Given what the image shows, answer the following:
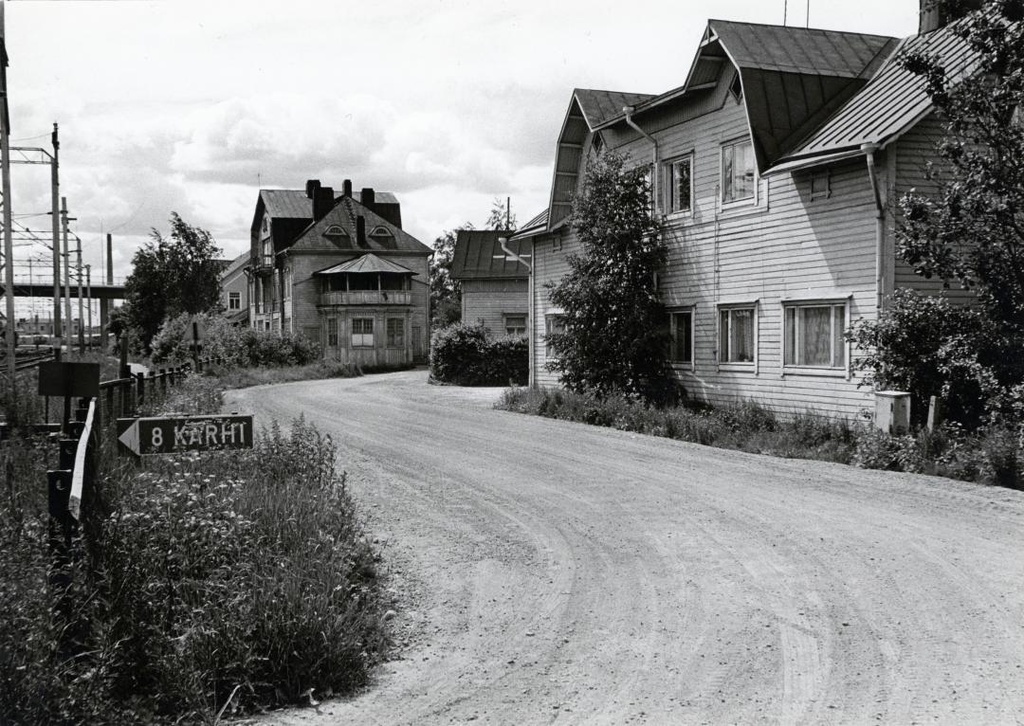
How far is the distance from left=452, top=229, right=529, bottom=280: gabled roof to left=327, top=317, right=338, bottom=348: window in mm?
9250

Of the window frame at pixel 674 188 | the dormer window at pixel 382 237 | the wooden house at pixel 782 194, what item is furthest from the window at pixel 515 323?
the window frame at pixel 674 188

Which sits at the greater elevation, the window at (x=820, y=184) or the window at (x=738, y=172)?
the window at (x=738, y=172)

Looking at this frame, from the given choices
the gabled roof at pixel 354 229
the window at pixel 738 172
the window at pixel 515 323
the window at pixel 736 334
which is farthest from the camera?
the gabled roof at pixel 354 229

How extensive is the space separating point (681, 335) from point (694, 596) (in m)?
15.2

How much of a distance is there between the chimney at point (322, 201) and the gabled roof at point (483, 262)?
43.7 feet

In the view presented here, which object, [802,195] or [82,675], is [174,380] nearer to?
[802,195]

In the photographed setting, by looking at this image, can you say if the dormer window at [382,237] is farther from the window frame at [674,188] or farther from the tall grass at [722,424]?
the window frame at [674,188]

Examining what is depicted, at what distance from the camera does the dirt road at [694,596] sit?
542 cm

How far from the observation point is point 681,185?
22.0 metres

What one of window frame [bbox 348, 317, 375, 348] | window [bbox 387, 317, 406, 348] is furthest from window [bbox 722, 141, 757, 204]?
window [bbox 387, 317, 406, 348]

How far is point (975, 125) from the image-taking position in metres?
13.2

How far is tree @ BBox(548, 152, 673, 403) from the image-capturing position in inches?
861

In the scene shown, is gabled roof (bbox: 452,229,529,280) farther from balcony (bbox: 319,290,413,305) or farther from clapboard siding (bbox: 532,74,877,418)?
clapboard siding (bbox: 532,74,877,418)

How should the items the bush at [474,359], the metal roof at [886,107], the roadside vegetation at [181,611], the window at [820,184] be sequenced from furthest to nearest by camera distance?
the bush at [474,359] < the window at [820,184] < the metal roof at [886,107] < the roadside vegetation at [181,611]
